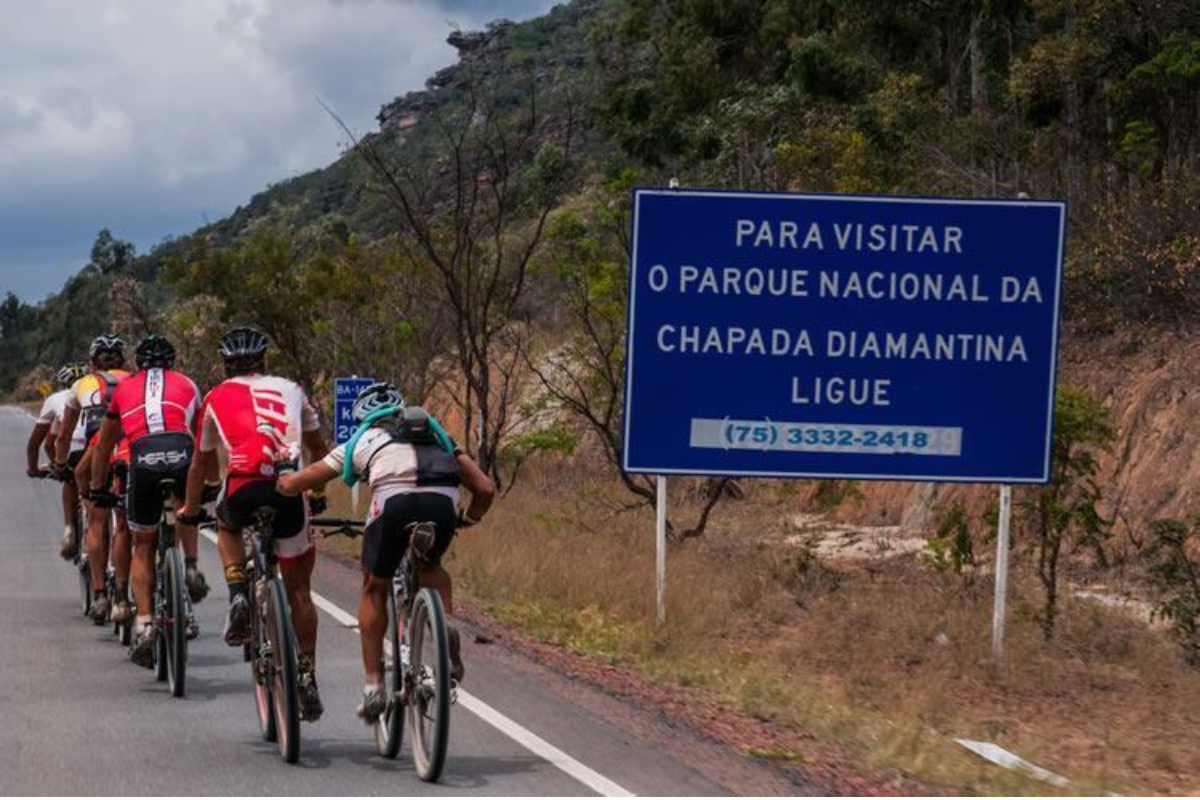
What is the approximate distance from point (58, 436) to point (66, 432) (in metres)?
0.48

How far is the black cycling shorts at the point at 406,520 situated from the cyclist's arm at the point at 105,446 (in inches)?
148

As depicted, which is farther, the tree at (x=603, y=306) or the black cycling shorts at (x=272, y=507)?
the tree at (x=603, y=306)

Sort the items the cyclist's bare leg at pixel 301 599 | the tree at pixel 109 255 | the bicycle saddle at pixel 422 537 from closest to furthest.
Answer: the bicycle saddle at pixel 422 537, the cyclist's bare leg at pixel 301 599, the tree at pixel 109 255

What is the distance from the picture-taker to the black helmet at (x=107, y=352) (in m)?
12.6

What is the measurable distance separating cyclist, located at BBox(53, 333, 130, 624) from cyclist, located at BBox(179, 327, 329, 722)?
3482 millimetres

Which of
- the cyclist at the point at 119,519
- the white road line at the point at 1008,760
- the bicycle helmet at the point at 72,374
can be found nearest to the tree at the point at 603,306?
the bicycle helmet at the point at 72,374

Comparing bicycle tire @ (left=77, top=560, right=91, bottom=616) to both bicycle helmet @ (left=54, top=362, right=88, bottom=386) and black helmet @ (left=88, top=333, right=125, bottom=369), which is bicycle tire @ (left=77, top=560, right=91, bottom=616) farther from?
black helmet @ (left=88, top=333, right=125, bottom=369)

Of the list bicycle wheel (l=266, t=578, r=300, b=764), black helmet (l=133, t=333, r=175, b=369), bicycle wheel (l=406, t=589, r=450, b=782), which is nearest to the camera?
bicycle wheel (l=406, t=589, r=450, b=782)

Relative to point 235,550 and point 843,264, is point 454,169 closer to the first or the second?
point 843,264

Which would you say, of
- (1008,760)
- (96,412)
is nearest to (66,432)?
(96,412)

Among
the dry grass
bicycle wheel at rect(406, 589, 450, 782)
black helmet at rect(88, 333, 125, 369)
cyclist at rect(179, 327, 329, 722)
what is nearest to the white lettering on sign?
the dry grass

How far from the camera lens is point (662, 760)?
886cm

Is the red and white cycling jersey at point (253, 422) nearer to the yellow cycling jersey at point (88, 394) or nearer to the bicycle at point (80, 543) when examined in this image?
the yellow cycling jersey at point (88, 394)

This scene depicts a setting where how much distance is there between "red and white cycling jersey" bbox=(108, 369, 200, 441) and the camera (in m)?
11.3
